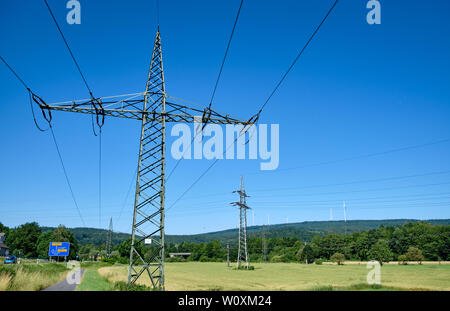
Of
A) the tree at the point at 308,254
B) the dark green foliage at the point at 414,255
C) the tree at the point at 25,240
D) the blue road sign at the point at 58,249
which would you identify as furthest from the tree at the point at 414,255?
the tree at the point at 25,240

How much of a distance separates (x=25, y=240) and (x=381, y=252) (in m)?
136

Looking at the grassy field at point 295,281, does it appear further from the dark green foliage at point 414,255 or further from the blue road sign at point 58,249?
the dark green foliage at point 414,255

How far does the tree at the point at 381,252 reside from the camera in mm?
92438

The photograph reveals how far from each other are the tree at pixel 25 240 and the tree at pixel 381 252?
130614 mm

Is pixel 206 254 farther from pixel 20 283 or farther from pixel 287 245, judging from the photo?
pixel 20 283

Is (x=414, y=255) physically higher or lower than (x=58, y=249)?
lower

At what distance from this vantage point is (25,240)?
112000 mm

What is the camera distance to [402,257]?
88.9m

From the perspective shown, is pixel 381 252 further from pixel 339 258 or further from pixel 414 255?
pixel 339 258

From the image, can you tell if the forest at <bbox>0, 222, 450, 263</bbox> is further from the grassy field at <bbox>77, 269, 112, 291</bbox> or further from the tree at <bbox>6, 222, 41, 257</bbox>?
the grassy field at <bbox>77, 269, 112, 291</bbox>

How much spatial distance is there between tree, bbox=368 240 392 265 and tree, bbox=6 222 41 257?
429 ft

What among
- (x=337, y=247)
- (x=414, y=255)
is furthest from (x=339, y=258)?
(x=414, y=255)
